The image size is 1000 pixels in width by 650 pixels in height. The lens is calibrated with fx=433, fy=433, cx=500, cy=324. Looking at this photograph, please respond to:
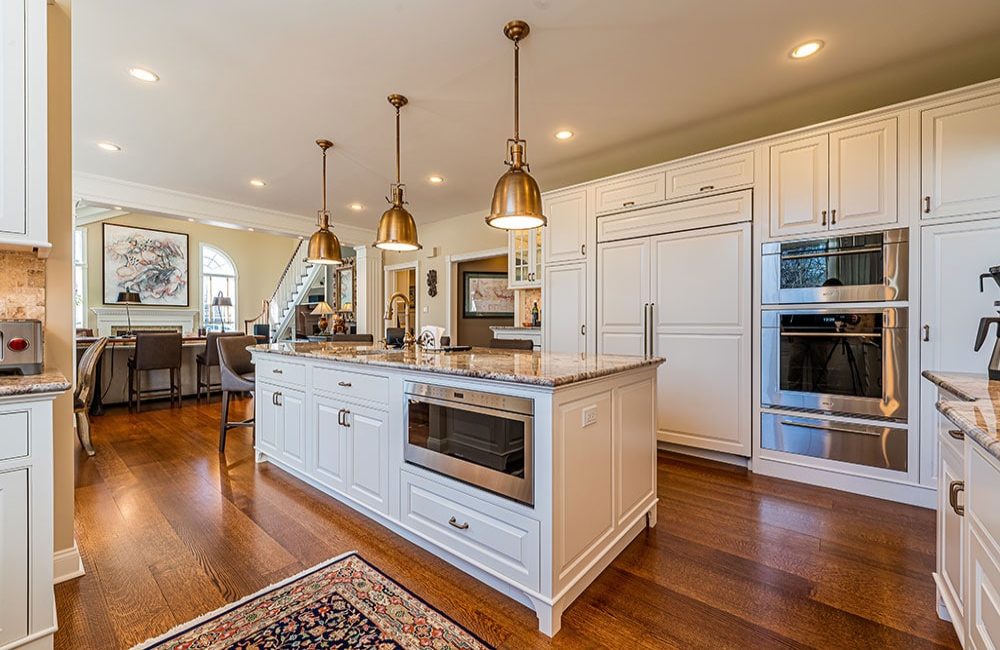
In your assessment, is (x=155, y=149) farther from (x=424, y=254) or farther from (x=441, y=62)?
(x=424, y=254)

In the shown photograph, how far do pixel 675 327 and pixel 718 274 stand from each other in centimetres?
51

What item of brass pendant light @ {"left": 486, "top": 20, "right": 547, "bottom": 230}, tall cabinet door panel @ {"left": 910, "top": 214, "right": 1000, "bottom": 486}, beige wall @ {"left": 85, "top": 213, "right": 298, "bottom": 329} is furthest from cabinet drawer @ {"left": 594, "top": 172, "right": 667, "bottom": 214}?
beige wall @ {"left": 85, "top": 213, "right": 298, "bottom": 329}

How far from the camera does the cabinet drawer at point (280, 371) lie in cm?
282

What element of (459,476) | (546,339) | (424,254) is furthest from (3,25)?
(424,254)

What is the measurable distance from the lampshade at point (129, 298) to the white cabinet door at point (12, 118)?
8966 millimetres

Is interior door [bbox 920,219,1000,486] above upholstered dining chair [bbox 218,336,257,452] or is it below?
above

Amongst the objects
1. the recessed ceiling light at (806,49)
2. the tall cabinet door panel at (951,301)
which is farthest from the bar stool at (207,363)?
the tall cabinet door panel at (951,301)

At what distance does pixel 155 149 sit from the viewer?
3996 mm

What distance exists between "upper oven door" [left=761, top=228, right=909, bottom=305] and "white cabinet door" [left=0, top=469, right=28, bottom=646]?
3841mm

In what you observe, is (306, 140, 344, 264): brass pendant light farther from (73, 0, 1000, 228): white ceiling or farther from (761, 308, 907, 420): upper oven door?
(761, 308, 907, 420): upper oven door

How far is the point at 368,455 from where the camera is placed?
2.30m

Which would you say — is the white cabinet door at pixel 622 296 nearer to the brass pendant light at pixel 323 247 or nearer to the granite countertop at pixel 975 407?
the granite countertop at pixel 975 407

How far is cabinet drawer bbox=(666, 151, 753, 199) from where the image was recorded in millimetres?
3176

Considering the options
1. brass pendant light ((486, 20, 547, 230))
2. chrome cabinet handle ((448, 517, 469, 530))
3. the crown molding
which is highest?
the crown molding
